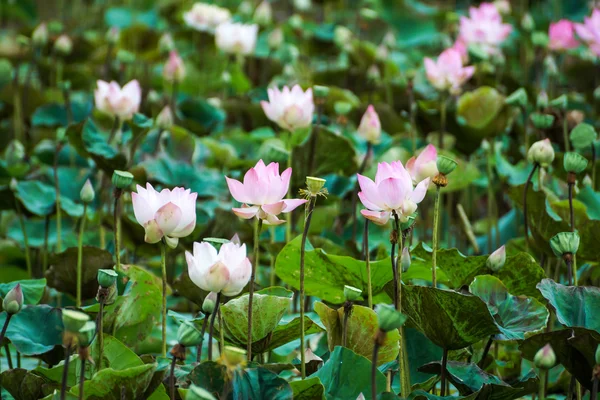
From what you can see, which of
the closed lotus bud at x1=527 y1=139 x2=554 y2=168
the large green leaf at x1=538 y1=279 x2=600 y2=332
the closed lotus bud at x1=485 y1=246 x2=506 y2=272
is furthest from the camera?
the closed lotus bud at x1=527 y1=139 x2=554 y2=168

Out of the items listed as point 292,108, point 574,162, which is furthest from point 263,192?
point 292,108

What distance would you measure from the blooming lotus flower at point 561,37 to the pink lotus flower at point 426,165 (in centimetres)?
139

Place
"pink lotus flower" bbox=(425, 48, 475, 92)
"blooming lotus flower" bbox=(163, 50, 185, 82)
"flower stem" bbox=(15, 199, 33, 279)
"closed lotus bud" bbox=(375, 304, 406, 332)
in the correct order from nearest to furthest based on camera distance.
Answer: "closed lotus bud" bbox=(375, 304, 406, 332)
"flower stem" bbox=(15, 199, 33, 279)
"pink lotus flower" bbox=(425, 48, 475, 92)
"blooming lotus flower" bbox=(163, 50, 185, 82)

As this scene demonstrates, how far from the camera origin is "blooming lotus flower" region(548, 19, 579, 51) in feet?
8.21

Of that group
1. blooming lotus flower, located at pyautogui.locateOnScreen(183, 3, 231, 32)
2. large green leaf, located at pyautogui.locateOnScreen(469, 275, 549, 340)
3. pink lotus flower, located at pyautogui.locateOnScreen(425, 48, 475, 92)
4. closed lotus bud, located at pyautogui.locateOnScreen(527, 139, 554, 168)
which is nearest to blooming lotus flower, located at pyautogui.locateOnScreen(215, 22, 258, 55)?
blooming lotus flower, located at pyautogui.locateOnScreen(183, 3, 231, 32)

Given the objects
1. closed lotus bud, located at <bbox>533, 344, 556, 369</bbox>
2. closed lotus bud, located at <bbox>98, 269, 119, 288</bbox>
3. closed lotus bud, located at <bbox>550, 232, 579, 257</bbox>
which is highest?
closed lotus bud, located at <bbox>550, 232, 579, 257</bbox>

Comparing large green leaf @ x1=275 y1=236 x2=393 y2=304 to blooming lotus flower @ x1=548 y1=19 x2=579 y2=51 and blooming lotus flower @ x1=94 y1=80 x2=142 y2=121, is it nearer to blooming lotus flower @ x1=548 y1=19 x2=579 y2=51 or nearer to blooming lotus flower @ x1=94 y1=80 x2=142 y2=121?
blooming lotus flower @ x1=94 y1=80 x2=142 y2=121

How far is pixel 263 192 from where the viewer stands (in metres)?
1.09

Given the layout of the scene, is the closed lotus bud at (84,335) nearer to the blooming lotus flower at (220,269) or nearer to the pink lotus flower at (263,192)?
the blooming lotus flower at (220,269)

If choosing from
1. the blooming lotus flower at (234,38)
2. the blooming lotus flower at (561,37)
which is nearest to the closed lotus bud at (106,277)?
the blooming lotus flower at (234,38)

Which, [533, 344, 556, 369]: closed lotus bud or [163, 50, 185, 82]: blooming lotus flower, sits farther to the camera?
[163, 50, 185, 82]: blooming lotus flower

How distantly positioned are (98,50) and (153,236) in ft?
7.42

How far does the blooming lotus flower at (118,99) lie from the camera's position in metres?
1.87

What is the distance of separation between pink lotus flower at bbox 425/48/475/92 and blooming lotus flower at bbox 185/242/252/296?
1.13 m
